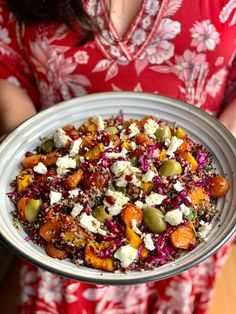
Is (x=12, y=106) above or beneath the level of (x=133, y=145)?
beneath

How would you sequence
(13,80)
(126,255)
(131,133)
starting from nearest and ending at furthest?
1. (126,255)
2. (131,133)
3. (13,80)

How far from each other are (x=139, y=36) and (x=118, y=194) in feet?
1.52

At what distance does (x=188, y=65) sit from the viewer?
128 cm

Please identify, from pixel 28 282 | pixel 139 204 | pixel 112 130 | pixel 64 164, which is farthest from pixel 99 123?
pixel 28 282

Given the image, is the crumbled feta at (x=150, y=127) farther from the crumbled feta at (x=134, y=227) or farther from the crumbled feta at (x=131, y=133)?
the crumbled feta at (x=134, y=227)

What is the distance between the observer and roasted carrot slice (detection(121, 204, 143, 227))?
92 cm

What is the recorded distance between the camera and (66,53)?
4.20ft

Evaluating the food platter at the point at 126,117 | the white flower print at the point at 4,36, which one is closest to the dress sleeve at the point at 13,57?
the white flower print at the point at 4,36

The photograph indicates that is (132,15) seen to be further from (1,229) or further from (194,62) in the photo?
(1,229)

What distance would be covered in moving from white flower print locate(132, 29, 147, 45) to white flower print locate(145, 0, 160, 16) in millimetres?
50

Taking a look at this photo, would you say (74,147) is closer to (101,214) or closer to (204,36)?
(101,214)

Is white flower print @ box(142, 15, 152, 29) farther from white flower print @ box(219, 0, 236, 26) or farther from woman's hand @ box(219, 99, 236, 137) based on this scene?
woman's hand @ box(219, 99, 236, 137)

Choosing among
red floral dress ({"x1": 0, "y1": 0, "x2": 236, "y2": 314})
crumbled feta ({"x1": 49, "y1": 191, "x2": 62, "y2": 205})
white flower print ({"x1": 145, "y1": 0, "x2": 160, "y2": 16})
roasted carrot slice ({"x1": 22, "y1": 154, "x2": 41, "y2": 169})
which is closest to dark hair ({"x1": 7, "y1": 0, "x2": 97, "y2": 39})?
red floral dress ({"x1": 0, "y1": 0, "x2": 236, "y2": 314})

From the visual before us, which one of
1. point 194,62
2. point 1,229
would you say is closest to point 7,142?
point 1,229
